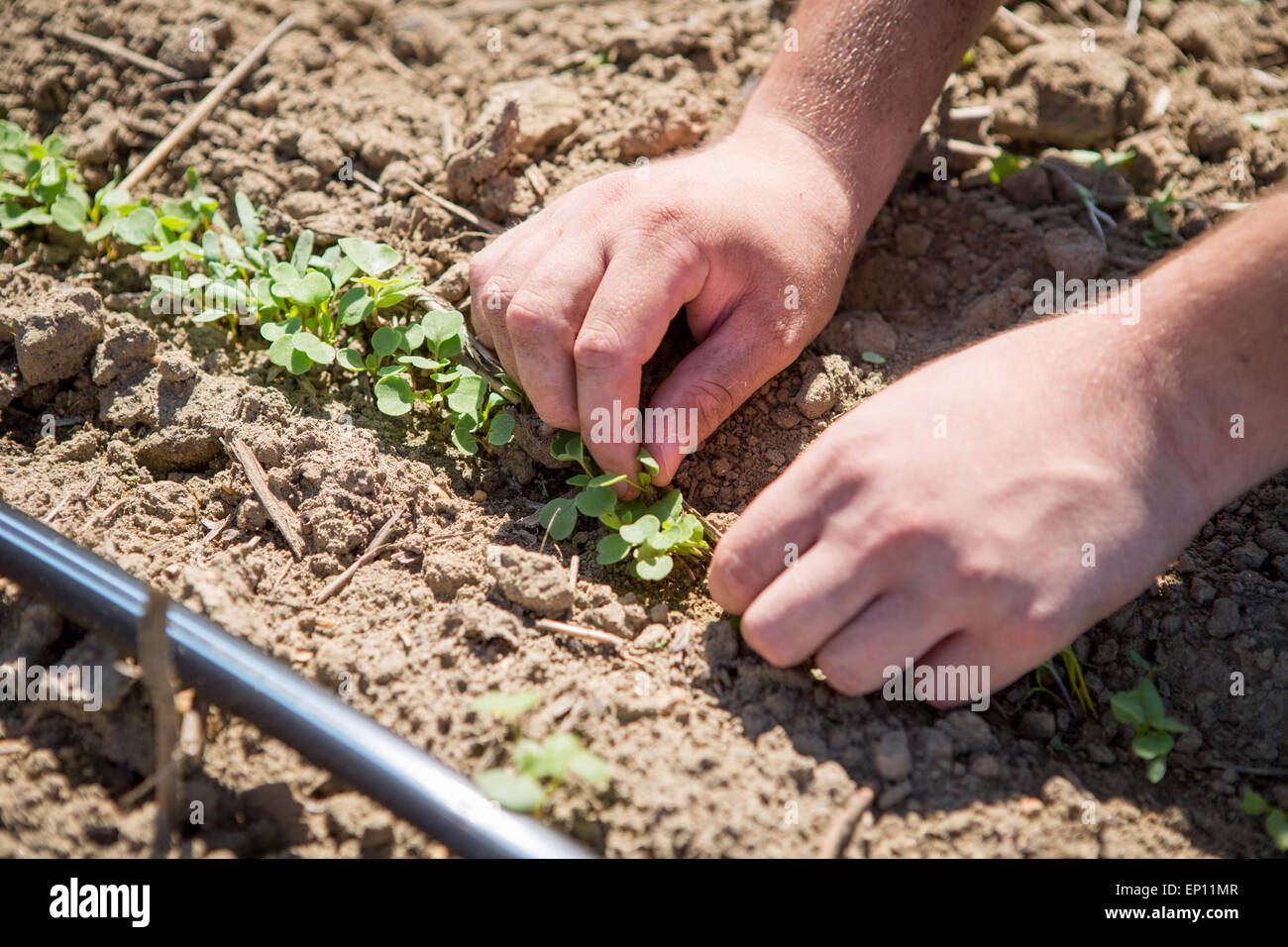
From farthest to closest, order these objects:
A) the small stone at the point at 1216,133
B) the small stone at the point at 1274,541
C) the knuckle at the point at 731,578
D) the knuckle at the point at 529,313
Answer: the small stone at the point at 1216,133, the small stone at the point at 1274,541, the knuckle at the point at 529,313, the knuckle at the point at 731,578

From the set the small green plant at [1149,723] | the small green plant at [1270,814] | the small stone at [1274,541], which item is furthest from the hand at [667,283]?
the small green plant at [1270,814]

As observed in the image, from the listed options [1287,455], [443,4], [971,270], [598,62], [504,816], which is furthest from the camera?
[443,4]

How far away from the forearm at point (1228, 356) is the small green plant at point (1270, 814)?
599 mm

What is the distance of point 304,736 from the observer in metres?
1.69

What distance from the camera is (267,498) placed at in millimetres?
2229

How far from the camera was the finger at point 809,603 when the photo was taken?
1765 millimetres

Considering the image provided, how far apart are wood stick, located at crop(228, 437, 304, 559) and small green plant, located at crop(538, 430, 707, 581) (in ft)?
2.00

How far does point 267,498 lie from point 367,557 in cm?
31

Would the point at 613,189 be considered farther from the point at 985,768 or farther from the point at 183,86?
the point at 183,86

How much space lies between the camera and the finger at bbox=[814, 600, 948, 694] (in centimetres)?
174

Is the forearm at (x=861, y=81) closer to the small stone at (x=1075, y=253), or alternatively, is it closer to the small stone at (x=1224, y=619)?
the small stone at (x=1075, y=253)

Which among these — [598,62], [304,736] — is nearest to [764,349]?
[304,736]

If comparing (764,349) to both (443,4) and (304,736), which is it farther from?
(443,4)
